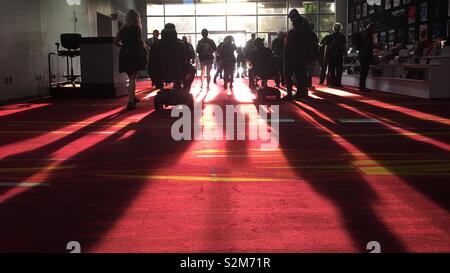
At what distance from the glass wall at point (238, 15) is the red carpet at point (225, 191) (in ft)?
82.5

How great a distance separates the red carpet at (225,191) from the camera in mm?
2746

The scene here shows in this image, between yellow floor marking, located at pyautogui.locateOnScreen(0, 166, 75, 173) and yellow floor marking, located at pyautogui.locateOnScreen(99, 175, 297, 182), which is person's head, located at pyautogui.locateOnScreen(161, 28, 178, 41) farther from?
yellow floor marking, located at pyautogui.locateOnScreen(99, 175, 297, 182)

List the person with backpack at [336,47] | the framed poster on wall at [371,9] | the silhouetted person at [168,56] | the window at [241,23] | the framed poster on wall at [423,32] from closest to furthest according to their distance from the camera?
the silhouetted person at [168,56] < the person with backpack at [336,47] < the framed poster on wall at [423,32] < the framed poster on wall at [371,9] < the window at [241,23]

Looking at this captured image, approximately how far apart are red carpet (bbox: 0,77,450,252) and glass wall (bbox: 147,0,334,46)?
25151mm

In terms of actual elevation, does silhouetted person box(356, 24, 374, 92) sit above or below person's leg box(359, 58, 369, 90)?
above

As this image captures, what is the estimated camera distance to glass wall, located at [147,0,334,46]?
3148 cm

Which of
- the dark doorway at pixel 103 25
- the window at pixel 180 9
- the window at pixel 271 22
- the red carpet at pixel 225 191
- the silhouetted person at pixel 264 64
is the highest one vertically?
the window at pixel 180 9

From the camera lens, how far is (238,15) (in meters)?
31.7

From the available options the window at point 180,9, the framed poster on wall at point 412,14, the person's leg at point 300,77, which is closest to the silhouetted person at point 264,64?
the person's leg at point 300,77

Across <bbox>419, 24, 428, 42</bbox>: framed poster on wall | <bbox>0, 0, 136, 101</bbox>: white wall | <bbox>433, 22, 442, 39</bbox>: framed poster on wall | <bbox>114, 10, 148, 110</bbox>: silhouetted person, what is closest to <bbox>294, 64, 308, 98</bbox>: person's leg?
<bbox>114, 10, 148, 110</bbox>: silhouetted person

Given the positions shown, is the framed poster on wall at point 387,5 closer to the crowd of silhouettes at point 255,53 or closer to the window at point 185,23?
the crowd of silhouettes at point 255,53

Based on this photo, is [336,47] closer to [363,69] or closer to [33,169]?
[363,69]

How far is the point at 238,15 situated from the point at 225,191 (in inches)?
1138

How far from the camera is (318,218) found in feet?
10.2
